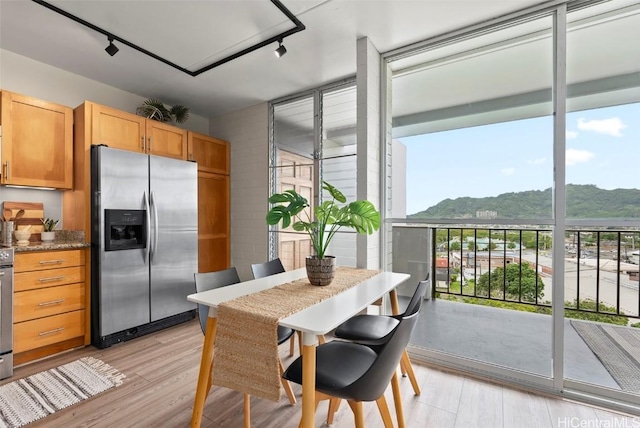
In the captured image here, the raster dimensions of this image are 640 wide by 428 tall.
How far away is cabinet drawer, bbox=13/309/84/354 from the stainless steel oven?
8cm

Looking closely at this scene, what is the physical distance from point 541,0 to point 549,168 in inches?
45.2

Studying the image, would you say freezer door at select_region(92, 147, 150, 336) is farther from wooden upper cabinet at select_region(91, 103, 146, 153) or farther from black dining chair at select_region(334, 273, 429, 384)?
black dining chair at select_region(334, 273, 429, 384)

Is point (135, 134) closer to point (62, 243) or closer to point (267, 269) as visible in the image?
point (62, 243)

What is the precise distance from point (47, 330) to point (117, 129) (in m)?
1.87

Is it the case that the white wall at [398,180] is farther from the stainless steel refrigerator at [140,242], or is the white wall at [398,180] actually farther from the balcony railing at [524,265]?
the stainless steel refrigerator at [140,242]

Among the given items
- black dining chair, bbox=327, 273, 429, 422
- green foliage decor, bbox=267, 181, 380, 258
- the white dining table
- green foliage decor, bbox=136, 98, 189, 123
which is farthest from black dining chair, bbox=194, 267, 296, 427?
green foliage decor, bbox=136, 98, 189, 123

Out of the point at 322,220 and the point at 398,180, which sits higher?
the point at 398,180

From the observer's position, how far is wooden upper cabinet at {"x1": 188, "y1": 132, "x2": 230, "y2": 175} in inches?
144

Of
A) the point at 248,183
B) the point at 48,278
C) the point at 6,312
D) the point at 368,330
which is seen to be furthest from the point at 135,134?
the point at 368,330

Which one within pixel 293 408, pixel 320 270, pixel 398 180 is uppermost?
pixel 398 180

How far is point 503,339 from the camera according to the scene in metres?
2.30

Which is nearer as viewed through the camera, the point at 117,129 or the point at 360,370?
the point at 360,370

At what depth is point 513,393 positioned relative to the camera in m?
1.99

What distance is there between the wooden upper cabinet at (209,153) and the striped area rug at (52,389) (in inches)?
91.0
